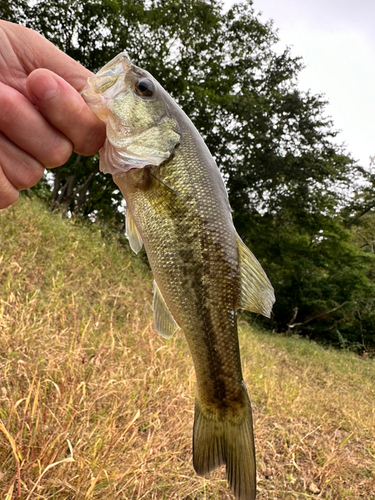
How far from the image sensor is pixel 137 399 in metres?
3.35

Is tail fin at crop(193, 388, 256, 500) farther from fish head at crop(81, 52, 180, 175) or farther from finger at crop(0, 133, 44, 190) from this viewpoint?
finger at crop(0, 133, 44, 190)

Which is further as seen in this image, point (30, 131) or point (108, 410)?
point (108, 410)

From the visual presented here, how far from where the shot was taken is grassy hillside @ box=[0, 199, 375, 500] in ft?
7.28

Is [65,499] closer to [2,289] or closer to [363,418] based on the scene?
[2,289]

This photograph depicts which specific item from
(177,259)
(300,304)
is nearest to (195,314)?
(177,259)

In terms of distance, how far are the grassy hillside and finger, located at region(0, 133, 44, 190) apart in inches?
44.7

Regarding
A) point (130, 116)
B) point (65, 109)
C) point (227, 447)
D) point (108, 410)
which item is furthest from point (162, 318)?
point (108, 410)

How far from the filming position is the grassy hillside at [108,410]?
2219mm

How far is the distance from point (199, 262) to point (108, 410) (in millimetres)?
2030

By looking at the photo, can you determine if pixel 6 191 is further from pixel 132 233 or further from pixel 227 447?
pixel 227 447

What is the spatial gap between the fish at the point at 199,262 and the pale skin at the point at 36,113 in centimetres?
16

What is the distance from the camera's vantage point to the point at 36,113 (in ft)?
5.12

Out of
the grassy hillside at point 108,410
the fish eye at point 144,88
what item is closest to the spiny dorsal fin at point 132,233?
the fish eye at point 144,88

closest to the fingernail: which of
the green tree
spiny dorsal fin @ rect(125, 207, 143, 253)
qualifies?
spiny dorsal fin @ rect(125, 207, 143, 253)
